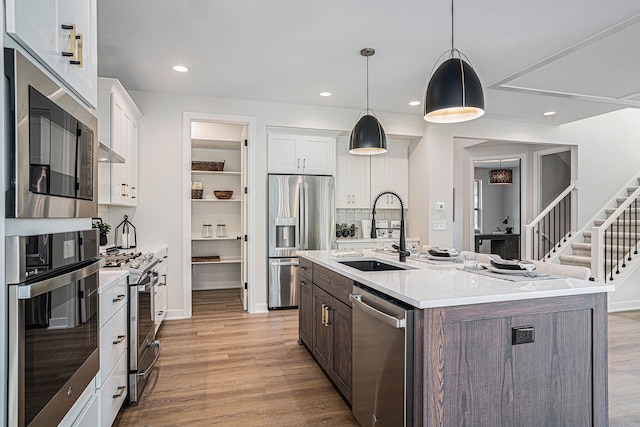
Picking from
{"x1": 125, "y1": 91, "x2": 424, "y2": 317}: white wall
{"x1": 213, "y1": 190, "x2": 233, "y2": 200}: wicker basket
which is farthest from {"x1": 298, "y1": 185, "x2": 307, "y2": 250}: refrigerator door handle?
{"x1": 213, "y1": 190, "x2": 233, "y2": 200}: wicker basket

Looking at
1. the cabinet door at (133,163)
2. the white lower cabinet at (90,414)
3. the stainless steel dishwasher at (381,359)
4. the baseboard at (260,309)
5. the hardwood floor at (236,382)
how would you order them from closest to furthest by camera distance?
the white lower cabinet at (90,414) → the stainless steel dishwasher at (381,359) → the hardwood floor at (236,382) → the cabinet door at (133,163) → the baseboard at (260,309)

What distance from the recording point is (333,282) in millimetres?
2639

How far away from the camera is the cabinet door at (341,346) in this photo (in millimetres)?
2375

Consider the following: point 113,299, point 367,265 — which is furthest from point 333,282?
point 113,299

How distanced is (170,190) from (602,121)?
22.4 ft

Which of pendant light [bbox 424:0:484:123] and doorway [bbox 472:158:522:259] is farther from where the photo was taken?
doorway [bbox 472:158:522:259]

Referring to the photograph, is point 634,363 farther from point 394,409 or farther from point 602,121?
point 602,121

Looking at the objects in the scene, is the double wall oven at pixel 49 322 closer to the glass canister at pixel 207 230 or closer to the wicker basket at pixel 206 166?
the wicker basket at pixel 206 166

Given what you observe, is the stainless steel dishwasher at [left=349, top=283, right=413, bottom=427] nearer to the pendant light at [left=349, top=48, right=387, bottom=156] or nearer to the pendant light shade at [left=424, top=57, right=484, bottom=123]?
the pendant light shade at [left=424, top=57, right=484, bottom=123]

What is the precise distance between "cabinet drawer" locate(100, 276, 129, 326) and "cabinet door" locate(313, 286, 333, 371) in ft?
4.32

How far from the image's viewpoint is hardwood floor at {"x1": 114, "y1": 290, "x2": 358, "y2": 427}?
7.72ft

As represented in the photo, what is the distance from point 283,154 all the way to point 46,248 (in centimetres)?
400

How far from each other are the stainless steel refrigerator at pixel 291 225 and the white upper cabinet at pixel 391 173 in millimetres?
1033

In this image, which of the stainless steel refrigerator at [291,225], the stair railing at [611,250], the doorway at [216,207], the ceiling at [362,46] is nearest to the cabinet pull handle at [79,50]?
the ceiling at [362,46]
